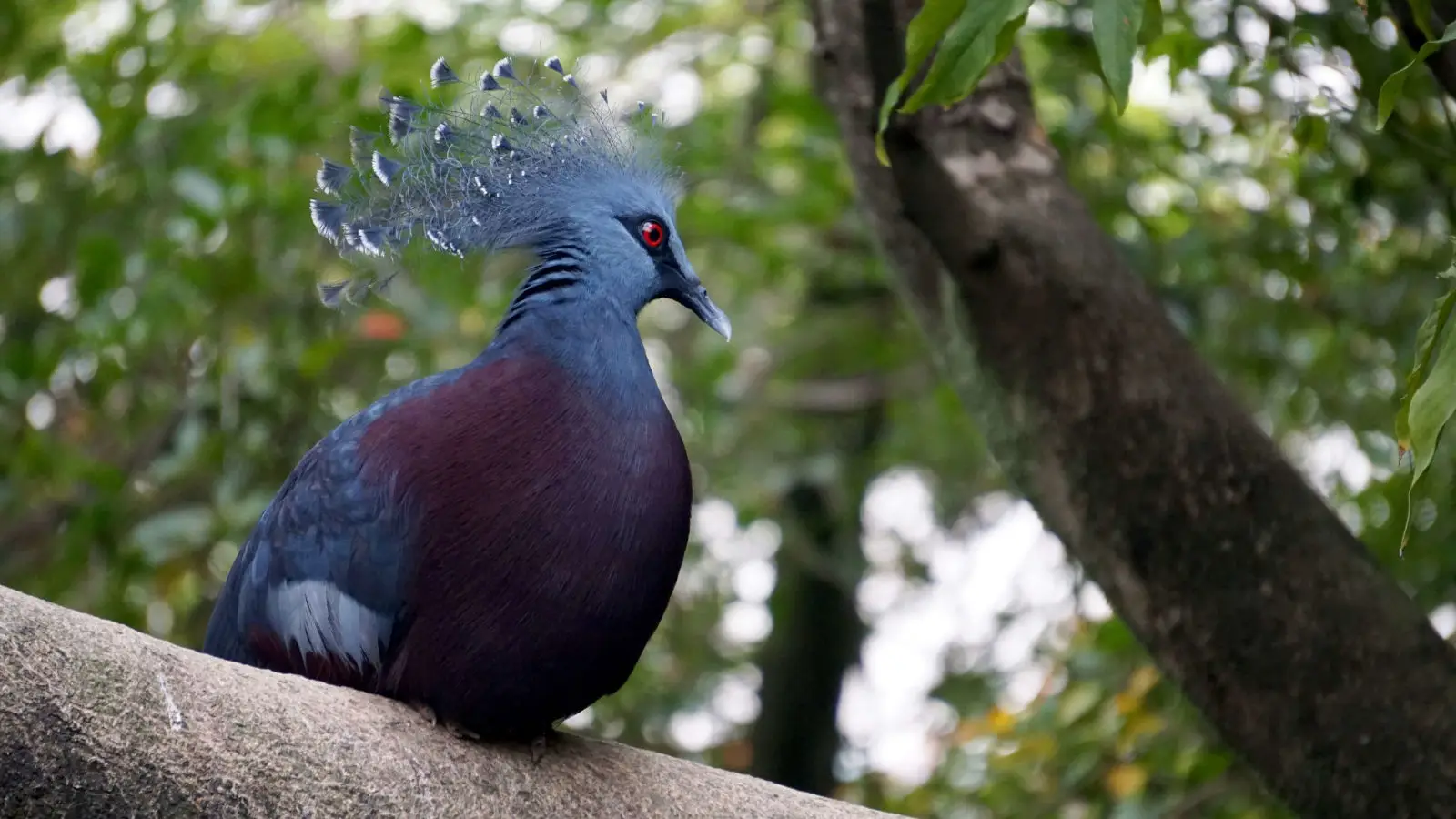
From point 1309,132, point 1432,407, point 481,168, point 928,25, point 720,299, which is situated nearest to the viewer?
point 1432,407

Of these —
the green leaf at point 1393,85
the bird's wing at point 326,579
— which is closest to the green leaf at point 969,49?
the green leaf at point 1393,85

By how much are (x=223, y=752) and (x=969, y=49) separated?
1.07 meters

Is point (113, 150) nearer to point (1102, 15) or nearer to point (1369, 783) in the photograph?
point (1102, 15)

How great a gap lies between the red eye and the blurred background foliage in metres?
0.85

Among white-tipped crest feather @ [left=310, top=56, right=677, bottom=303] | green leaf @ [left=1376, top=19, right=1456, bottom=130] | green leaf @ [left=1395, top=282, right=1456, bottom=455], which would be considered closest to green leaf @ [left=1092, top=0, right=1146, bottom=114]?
green leaf @ [left=1376, top=19, right=1456, bottom=130]

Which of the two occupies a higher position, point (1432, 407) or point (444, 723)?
point (1432, 407)

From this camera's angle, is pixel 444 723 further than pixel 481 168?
No

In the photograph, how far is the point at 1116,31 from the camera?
1520mm

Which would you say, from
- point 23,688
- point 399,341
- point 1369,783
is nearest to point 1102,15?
point 23,688

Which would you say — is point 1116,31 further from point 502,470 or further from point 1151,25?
point 502,470

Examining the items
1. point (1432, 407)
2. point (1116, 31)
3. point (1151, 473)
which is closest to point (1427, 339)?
point (1432, 407)

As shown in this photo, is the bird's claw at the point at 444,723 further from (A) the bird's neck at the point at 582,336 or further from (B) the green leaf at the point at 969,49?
(B) the green leaf at the point at 969,49

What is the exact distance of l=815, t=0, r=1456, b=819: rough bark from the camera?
230cm

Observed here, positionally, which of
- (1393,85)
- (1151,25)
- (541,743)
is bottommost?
(541,743)
